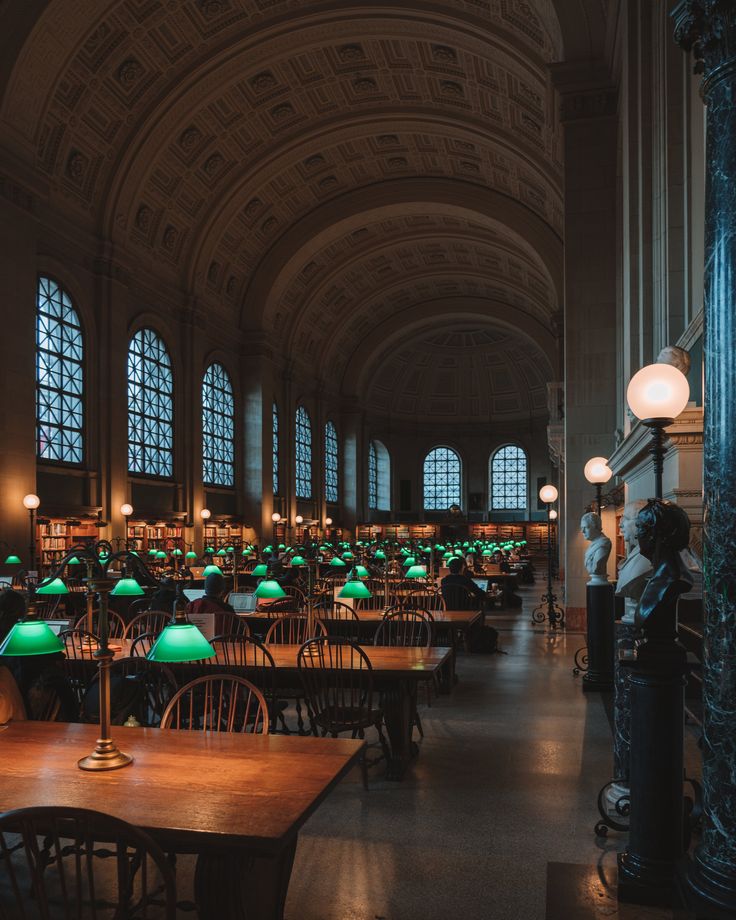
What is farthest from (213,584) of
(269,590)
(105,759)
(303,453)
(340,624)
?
(303,453)

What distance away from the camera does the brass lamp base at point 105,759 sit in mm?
3420

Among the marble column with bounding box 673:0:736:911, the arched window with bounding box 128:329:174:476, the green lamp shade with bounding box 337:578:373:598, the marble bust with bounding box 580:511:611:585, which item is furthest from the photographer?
the arched window with bounding box 128:329:174:476

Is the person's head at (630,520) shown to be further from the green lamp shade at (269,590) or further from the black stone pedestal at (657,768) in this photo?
the green lamp shade at (269,590)

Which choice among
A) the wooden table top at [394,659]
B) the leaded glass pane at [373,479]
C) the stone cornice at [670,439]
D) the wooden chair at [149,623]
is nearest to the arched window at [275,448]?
the leaded glass pane at [373,479]

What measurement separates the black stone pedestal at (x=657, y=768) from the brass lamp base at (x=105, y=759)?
2314 millimetres

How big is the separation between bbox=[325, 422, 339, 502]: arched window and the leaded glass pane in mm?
4842

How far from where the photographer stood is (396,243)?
3181 cm

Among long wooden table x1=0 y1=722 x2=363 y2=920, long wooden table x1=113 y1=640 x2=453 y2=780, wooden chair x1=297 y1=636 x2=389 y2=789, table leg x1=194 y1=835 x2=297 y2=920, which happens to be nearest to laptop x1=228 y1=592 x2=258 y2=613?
long wooden table x1=113 y1=640 x2=453 y2=780

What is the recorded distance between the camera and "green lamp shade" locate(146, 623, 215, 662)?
10.6 feet

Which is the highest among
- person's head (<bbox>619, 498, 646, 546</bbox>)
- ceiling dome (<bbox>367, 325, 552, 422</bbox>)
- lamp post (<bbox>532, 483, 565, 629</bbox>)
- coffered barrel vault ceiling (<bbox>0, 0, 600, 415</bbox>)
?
coffered barrel vault ceiling (<bbox>0, 0, 600, 415</bbox>)

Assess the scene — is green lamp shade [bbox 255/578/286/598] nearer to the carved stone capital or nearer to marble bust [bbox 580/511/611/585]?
marble bust [bbox 580/511/611/585]

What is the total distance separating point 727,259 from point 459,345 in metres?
42.5

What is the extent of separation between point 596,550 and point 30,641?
6688mm

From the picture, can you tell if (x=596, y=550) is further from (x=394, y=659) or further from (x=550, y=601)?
(x=550, y=601)
